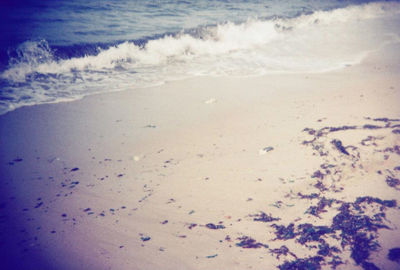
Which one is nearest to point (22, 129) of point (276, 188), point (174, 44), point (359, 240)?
point (276, 188)

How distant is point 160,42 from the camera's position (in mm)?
9961

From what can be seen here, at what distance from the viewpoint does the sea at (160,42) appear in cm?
735

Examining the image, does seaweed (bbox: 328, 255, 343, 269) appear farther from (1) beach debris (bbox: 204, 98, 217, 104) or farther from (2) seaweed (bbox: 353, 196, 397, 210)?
(1) beach debris (bbox: 204, 98, 217, 104)

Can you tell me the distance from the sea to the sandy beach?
67.8 inches

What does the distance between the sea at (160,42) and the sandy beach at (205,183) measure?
1.72 metres

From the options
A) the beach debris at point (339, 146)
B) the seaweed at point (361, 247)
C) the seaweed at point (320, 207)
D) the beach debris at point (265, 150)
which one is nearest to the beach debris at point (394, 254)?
the seaweed at point (361, 247)

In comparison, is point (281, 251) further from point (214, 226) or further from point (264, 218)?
point (214, 226)

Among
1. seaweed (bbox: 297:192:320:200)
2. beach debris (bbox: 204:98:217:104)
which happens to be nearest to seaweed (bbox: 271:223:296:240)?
seaweed (bbox: 297:192:320:200)

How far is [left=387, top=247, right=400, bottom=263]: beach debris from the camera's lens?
228cm

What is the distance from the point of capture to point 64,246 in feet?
9.06

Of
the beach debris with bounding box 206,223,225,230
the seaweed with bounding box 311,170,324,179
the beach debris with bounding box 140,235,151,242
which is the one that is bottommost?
the beach debris with bounding box 140,235,151,242

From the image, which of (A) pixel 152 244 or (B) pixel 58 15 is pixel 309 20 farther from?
(A) pixel 152 244

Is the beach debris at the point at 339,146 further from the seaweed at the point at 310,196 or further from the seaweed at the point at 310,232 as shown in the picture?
the seaweed at the point at 310,232

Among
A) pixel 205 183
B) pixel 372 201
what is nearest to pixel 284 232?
pixel 372 201
